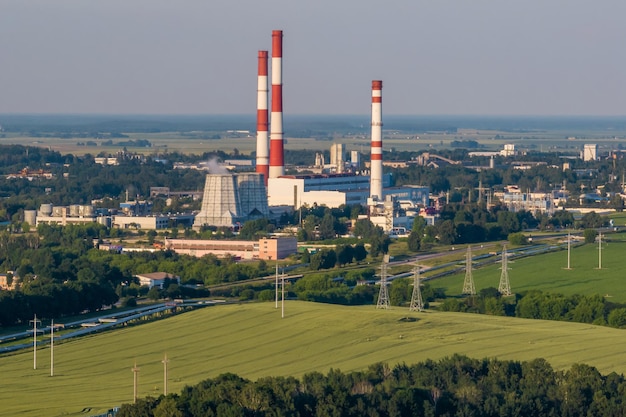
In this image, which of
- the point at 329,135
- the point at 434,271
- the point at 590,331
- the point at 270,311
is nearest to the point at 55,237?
the point at 434,271

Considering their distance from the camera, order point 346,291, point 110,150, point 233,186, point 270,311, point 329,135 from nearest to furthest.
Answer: point 270,311 → point 346,291 → point 233,186 → point 110,150 → point 329,135

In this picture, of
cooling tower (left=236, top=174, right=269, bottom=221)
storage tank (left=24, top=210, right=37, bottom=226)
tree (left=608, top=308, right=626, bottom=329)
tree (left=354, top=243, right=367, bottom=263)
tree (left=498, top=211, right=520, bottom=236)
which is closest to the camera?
tree (left=608, top=308, right=626, bottom=329)

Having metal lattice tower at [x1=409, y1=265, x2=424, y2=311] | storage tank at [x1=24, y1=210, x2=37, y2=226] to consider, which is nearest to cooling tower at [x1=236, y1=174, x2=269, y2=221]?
storage tank at [x1=24, y1=210, x2=37, y2=226]

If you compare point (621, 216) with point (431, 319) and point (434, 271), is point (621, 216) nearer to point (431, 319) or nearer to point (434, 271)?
point (434, 271)

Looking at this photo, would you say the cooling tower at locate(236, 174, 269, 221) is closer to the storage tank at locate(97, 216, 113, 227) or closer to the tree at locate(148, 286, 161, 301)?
the storage tank at locate(97, 216, 113, 227)

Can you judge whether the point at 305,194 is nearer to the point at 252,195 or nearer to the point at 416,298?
the point at 252,195

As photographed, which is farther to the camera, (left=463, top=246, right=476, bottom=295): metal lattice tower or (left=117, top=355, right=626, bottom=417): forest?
(left=463, top=246, right=476, bottom=295): metal lattice tower

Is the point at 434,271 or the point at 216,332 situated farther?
the point at 434,271

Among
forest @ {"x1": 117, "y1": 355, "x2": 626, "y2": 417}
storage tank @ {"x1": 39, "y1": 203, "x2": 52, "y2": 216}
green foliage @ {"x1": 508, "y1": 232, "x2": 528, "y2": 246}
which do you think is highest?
forest @ {"x1": 117, "y1": 355, "x2": 626, "y2": 417}
